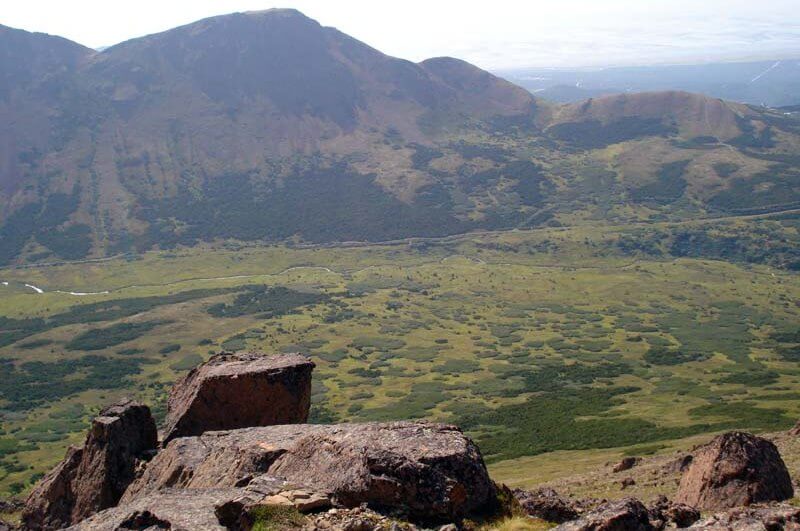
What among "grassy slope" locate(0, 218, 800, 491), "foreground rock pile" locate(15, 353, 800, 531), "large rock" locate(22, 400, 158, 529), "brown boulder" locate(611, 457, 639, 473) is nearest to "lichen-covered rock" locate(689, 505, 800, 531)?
"foreground rock pile" locate(15, 353, 800, 531)

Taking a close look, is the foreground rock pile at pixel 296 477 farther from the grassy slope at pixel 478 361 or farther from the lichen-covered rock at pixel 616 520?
the grassy slope at pixel 478 361

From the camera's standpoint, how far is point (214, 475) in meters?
32.0

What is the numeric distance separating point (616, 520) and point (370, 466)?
8.44 meters

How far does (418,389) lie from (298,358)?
295 ft

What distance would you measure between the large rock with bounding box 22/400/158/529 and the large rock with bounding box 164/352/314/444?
1.93 meters

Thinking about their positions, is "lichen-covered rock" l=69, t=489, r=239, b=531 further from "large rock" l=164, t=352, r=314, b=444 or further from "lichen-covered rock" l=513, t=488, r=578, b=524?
"lichen-covered rock" l=513, t=488, r=578, b=524

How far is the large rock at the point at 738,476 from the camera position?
3759 centimetres

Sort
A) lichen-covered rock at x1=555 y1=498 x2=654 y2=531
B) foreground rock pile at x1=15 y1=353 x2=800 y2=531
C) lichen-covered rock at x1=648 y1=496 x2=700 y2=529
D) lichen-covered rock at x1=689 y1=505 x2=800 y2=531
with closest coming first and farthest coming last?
lichen-covered rock at x1=689 y1=505 x2=800 y2=531 → lichen-covered rock at x1=555 y1=498 x2=654 y2=531 → foreground rock pile at x1=15 y1=353 x2=800 y2=531 → lichen-covered rock at x1=648 y1=496 x2=700 y2=529

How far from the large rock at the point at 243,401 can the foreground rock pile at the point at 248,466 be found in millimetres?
60

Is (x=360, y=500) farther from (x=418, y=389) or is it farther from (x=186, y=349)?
(x=186, y=349)

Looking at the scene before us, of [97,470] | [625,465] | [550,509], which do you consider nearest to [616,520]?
[550,509]

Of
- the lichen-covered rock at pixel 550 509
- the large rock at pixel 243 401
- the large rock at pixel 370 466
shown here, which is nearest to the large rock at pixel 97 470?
the large rock at pixel 243 401

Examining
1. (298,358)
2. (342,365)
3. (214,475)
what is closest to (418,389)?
(342,365)

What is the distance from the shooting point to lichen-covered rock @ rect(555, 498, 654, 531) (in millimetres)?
21688
